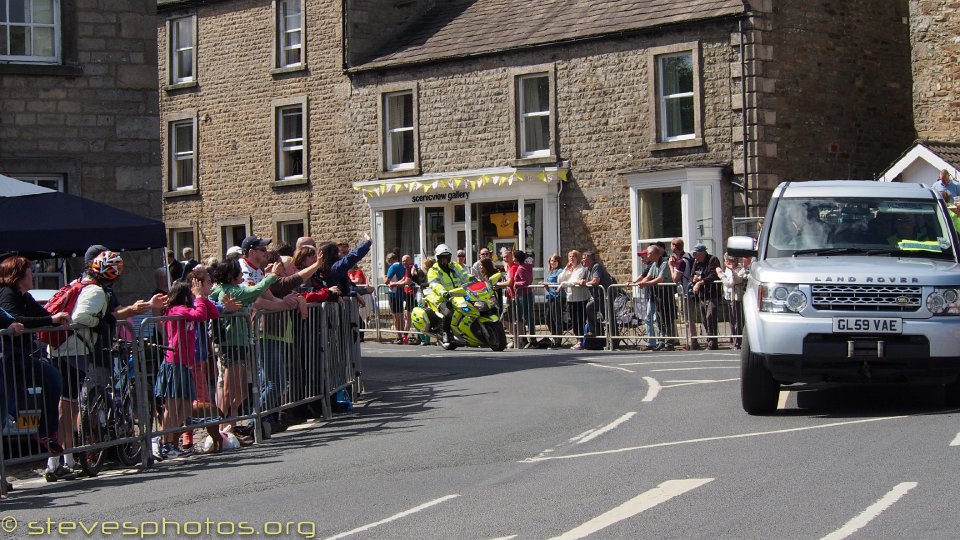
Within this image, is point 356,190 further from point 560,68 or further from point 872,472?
point 872,472

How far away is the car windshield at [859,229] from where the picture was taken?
1332cm

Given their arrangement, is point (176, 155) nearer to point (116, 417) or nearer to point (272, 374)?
point (272, 374)

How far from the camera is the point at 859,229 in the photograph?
1352 centimetres

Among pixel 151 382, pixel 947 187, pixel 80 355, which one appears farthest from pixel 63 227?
pixel 947 187

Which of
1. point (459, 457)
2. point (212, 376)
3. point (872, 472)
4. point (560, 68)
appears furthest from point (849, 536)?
point (560, 68)

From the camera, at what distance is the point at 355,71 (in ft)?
118

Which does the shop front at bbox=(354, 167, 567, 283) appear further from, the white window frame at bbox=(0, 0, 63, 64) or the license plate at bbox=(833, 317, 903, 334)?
the license plate at bbox=(833, 317, 903, 334)

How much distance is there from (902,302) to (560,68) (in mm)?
20349

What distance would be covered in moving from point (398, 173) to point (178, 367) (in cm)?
2352

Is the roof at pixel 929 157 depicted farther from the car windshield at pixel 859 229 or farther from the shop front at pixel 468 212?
the car windshield at pixel 859 229

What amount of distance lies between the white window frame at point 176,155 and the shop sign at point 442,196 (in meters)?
8.74

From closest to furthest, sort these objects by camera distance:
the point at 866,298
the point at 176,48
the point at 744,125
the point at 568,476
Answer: the point at 568,476, the point at 866,298, the point at 744,125, the point at 176,48

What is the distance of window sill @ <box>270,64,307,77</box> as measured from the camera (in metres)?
37.7

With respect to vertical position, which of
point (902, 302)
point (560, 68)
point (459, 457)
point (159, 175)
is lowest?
point (459, 457)
